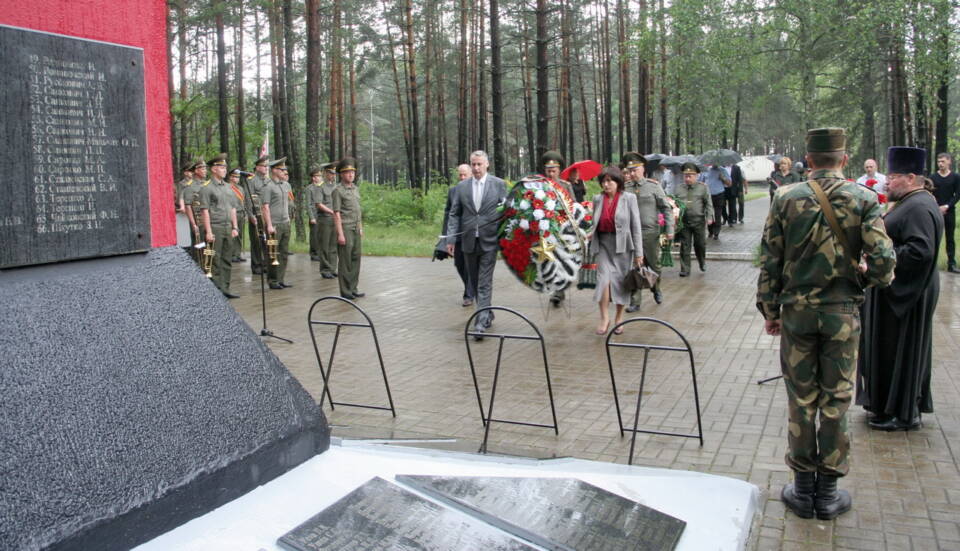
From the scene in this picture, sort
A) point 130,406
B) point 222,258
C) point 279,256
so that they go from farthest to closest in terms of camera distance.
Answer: point 279,256
point 222,258
point 130,406

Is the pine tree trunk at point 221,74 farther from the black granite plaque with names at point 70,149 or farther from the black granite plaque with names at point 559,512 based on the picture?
the black granite plaque with names at point 559,512

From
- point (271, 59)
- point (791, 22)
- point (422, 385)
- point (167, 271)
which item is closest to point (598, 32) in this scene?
point (791, 22)

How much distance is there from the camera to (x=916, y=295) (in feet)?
18.6

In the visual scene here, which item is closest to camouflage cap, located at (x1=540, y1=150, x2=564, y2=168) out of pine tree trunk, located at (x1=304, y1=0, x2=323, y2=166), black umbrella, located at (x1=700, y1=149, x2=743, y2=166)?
pine tree trunk, located at (x1=304, y1=0, x2=323, y2=166)

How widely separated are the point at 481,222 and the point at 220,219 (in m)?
5.87

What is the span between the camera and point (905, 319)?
18.8 feet

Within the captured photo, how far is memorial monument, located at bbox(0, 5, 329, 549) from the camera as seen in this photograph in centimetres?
354

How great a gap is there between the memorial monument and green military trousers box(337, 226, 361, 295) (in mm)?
7730

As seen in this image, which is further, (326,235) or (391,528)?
(326,235)

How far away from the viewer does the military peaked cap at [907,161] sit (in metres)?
5.63

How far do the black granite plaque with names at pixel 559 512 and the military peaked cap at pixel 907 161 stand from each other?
10.6 feet

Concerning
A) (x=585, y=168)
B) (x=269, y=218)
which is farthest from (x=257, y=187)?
(x=585, y=168)

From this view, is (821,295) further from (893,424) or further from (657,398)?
(657,398)

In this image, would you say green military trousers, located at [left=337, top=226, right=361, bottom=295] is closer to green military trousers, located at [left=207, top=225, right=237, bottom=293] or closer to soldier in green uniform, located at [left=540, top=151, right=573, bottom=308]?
green military trousers, located at [left=207, top=225, right=237, bottom=293]
